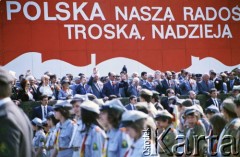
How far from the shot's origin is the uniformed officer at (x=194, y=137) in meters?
9.03

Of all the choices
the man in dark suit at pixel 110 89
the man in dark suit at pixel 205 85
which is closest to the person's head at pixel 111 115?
the man in dark suit at pixel 110 89

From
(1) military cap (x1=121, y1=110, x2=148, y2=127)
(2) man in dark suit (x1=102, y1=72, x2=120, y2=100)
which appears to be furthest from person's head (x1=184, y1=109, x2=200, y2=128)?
→ (2) man in dark suit (x1=102, y1=72, x2=120, y2=100)

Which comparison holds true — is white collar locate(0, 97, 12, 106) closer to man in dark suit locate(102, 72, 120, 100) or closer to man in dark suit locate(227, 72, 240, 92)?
man in dark suit locate(102, 72, 120, 100)

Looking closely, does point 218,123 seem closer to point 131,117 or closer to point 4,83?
point 131,117

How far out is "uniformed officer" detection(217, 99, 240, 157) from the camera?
7980 millimetres

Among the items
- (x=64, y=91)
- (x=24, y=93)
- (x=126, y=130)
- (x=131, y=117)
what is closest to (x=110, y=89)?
(x=64, y=91)

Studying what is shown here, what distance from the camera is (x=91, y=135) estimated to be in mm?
8180

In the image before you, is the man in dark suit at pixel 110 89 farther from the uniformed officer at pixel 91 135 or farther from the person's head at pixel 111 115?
the person's head at pixel 111 115

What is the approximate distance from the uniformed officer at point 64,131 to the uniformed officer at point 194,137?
5.53 feet

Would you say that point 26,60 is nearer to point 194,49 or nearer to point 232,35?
point 194,49

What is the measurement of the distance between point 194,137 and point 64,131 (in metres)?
1.90

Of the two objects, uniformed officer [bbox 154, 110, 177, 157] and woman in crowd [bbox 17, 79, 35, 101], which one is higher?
woman in crowd [bbox 17, 79, 35, 101]

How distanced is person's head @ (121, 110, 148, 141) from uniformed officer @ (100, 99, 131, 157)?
19.6 inches

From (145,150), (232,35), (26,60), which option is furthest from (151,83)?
(145,150)
